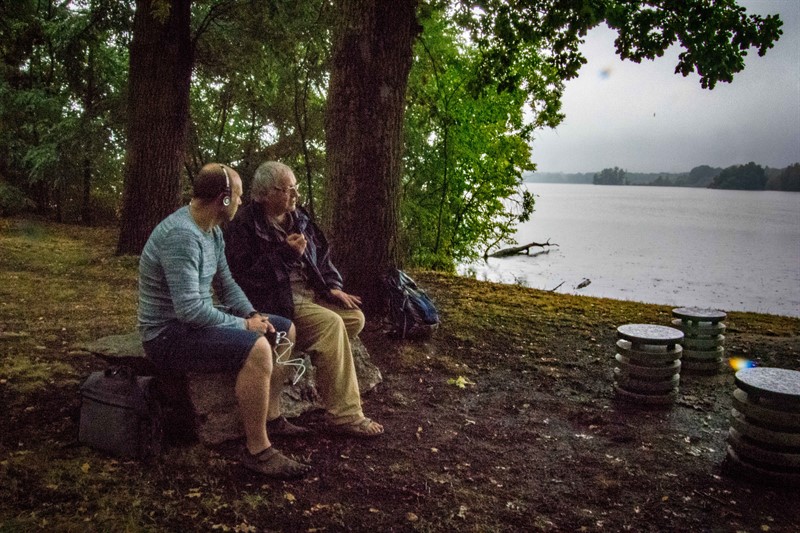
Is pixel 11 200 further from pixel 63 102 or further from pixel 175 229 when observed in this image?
pixel 175 229

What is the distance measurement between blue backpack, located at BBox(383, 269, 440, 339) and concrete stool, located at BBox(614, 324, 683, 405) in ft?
6.59

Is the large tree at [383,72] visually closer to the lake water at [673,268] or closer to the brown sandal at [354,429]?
the brown sandal at [354,429]

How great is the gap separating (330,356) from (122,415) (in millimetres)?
1333

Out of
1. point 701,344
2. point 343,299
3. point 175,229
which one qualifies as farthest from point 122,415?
point 701,344

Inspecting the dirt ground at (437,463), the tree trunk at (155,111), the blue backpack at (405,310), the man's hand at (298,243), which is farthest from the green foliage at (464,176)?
the man's hand at (298,243)

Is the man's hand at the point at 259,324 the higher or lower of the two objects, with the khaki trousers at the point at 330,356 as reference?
higher

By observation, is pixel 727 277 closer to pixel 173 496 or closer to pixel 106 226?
pixel 106 226

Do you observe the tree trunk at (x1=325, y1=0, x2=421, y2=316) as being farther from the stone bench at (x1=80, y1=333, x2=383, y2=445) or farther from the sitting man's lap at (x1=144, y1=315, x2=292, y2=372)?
the sitting man's lap at (x1=144, y1=315, x2=292, y2=372)

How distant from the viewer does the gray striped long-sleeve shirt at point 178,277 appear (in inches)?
128

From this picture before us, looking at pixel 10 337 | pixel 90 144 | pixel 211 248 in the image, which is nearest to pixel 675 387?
pixel 211 248

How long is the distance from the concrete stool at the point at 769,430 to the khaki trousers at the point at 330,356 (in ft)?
8.38

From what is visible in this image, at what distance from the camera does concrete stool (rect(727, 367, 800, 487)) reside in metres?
3.61

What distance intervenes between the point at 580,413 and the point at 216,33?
1006 cm

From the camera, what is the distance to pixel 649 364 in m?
5.08
